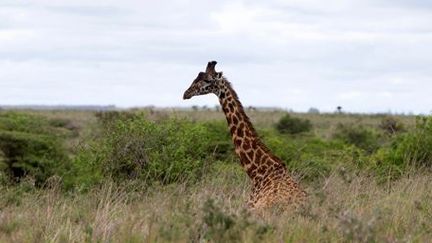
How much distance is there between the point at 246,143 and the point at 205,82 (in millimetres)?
808

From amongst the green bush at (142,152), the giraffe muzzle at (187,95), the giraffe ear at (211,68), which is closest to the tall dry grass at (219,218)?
the giraffe muzzle at (187,95)

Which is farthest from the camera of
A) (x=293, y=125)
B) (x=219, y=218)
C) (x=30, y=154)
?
(x=293, y=125)

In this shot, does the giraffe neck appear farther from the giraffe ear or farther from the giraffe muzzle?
the giraffe muzzle

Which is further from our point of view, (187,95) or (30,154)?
(30,154)

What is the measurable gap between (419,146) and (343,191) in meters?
5.54

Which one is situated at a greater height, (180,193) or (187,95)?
(187,95)

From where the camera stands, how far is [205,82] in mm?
11016

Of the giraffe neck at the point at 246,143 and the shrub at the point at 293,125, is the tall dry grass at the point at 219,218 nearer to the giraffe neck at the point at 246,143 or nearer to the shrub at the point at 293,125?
the giraffe neck at the point at 246,143

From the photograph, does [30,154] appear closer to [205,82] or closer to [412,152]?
[412,152]

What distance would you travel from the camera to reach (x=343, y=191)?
1051cm

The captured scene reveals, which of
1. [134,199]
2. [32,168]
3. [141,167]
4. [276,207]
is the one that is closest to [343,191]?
[276,207]

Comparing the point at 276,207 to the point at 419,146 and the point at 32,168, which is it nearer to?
the point at 419,146


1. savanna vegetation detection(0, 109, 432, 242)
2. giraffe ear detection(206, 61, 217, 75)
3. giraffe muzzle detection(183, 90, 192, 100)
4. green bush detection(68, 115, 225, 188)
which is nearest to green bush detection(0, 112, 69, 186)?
savanna vegetation detection(0, 109, 432, 242)

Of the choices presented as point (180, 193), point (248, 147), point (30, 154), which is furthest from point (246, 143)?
point (30, 154)
